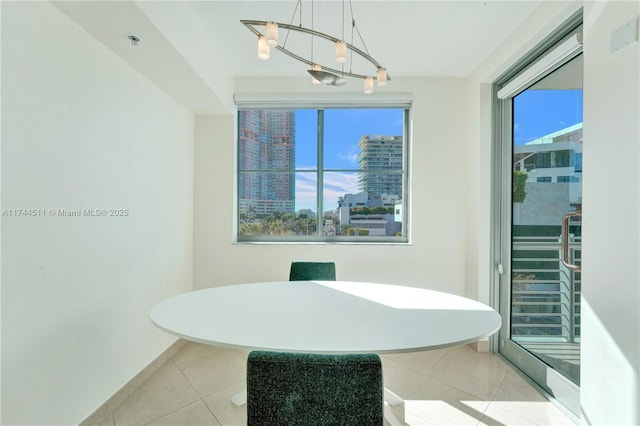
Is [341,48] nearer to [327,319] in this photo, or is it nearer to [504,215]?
[327,319]

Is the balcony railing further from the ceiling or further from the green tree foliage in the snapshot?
the green tree foliage

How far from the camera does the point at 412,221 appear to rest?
3.11m

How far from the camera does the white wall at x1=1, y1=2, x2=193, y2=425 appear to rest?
1356mm

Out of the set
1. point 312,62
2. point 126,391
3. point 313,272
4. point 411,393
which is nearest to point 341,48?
point 312,62

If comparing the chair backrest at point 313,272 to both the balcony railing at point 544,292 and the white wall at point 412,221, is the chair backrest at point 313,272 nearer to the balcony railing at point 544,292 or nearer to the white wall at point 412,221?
the white wall at point 412,221

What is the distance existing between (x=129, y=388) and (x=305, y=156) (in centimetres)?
262

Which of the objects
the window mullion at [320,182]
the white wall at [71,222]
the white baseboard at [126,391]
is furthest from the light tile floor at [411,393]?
the window mullion at [320,182]

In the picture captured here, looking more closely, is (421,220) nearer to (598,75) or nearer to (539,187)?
(539,187)

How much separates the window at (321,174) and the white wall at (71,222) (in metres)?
1.12

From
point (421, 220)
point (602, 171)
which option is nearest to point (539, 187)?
point (602, 171)

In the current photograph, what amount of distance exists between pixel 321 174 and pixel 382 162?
0.72 meters

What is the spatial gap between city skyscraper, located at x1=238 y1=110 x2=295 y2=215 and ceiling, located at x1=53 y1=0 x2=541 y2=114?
1.70 ft

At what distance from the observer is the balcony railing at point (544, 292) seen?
1.96m

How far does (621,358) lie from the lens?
52.2 inches
